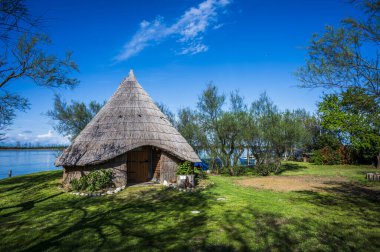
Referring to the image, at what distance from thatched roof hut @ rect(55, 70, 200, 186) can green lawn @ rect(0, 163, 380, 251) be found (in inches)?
87.9

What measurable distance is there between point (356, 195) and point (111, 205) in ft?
41.4

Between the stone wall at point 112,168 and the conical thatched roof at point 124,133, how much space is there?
487 millimetres

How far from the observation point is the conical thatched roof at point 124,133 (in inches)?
555

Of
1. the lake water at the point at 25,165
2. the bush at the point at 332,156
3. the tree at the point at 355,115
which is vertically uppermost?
the tree at the point at 355,115

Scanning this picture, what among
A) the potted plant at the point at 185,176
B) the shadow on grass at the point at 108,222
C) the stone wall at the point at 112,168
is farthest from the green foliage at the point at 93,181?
the potted plant at the point at 185,176

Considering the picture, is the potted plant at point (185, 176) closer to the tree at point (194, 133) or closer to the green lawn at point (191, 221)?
the green lawn at point (191, 221)

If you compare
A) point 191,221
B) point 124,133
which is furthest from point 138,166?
point 191,221

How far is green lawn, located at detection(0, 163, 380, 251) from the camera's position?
649cm

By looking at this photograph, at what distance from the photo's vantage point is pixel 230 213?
921cm

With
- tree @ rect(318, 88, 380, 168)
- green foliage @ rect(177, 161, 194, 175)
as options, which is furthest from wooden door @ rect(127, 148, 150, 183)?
tree @ rect(318, 88, 380, 168)

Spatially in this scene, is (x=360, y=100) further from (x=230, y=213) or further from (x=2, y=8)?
(x=2, y=8)

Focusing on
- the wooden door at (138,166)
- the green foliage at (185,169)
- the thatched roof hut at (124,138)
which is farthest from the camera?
the wooden door at (138,166)

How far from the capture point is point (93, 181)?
13.5 metres

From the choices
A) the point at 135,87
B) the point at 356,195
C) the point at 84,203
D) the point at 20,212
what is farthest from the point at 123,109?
the point at 356,195
